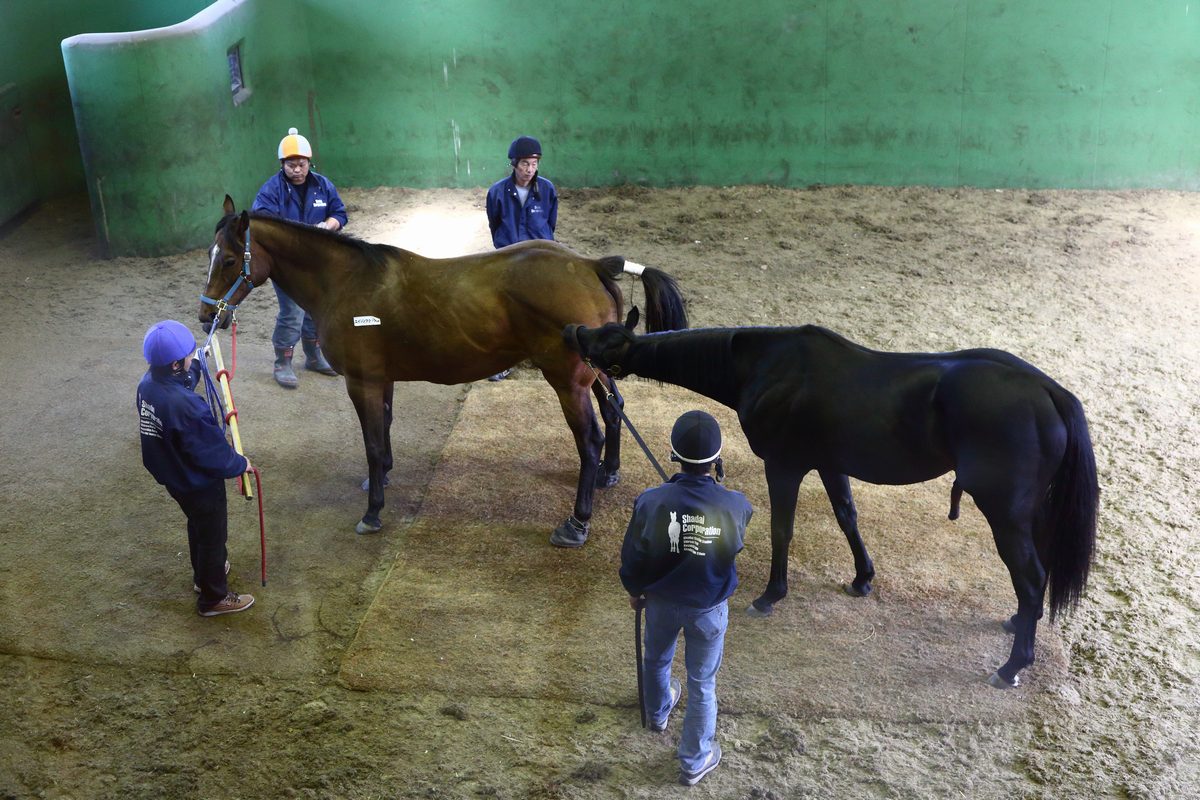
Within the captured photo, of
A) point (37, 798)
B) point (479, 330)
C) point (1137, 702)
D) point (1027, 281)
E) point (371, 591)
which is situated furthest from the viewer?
point (1027, 281)

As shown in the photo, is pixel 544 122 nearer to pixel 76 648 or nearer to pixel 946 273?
pixel 946 273

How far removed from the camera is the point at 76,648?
4766mm

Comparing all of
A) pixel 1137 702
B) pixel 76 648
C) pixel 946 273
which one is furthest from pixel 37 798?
pixel 946 273

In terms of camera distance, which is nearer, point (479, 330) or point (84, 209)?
point (479, 330)

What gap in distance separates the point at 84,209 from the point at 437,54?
3839 millimetres

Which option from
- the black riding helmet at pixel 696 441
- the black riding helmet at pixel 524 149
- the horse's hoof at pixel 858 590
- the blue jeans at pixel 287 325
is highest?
the black riding helmet at pixel 524 149

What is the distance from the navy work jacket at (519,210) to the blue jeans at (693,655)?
3735 mm

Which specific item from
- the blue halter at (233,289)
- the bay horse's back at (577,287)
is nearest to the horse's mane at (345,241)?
the blue halter at (233,289)

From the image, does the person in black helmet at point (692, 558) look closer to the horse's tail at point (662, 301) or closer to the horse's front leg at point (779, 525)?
the horse's front leg at point (779, 525)

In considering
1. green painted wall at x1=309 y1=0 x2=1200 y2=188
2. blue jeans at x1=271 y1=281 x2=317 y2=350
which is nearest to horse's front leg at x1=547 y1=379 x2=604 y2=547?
blue jeans at x1=271 y1=281 x2=317 y2=350

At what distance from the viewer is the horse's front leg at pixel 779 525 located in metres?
4.75

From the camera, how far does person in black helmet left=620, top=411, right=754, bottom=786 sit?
364cm

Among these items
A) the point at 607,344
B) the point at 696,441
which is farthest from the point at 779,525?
the point at 696,441

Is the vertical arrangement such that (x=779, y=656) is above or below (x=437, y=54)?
below
